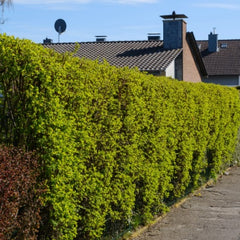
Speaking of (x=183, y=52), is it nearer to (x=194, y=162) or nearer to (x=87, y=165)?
(x=194, y=162)

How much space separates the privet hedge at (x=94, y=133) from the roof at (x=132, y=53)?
20112mm

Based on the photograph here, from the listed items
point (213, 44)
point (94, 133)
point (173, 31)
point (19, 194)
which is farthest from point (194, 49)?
point (19, 194)

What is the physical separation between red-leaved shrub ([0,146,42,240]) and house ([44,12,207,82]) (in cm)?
2415

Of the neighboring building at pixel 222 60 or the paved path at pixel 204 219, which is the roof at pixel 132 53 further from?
the neighboring building at pixel 222 60

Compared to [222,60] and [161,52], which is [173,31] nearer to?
[161,52]

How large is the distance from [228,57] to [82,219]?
5066 centimetres

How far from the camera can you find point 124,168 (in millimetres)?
7020

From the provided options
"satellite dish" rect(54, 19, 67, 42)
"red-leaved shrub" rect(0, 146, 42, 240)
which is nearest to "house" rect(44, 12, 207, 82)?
"satellite dish" rect(54, 19, 67, 42)

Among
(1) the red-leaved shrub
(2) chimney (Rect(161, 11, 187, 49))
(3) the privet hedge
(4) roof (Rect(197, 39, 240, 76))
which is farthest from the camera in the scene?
(4) roof (Rect(197, 39, 240, 76))

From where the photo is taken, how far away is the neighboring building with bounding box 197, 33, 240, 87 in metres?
53.2

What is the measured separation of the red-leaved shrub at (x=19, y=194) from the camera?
14.7 feet

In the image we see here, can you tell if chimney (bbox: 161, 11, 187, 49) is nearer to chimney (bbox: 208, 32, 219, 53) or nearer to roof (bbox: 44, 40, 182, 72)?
roof (bbox: 44, 40, 182, 72)

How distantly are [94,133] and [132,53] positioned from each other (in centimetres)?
2667

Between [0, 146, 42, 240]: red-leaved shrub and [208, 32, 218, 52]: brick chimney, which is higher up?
[208, 32, 218, 52]: brick chimney
